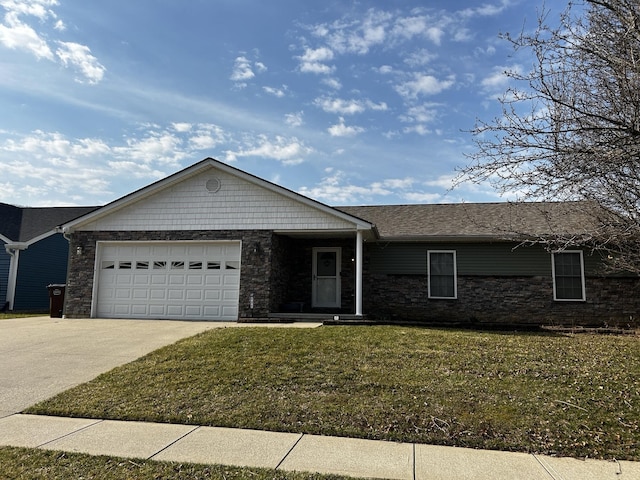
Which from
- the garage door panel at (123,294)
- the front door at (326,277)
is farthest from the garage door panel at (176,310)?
the front door at (326,277)

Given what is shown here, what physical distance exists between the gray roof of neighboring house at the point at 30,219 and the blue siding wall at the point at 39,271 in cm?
59

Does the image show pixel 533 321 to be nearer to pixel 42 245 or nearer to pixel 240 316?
pixel 240 316

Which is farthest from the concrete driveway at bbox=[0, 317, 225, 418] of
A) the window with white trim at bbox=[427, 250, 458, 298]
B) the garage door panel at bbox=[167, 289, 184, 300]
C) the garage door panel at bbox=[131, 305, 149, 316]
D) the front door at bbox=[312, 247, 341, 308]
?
the window with white trim at bbox=[427, 250, 458, 298]

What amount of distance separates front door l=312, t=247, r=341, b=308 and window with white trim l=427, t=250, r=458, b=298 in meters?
3.12

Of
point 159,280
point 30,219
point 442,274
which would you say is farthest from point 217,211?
point 30,219

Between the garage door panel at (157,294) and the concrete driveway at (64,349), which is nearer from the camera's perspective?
the concrete driveway at (64,349)

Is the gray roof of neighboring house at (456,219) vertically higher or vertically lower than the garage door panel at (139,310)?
higher

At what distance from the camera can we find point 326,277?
15.3 metres

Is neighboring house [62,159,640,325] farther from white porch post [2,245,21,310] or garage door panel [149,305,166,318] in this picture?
white porch post [2,245,21,310]

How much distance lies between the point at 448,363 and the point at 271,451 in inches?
150

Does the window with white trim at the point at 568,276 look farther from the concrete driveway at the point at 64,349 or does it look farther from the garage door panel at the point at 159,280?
the garage door panel at the point at 159,280

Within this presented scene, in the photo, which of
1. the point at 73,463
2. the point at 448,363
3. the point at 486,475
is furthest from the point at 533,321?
the point at 73,463

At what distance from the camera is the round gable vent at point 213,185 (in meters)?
13.7

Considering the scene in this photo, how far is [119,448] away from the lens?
4285 mm
